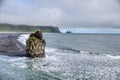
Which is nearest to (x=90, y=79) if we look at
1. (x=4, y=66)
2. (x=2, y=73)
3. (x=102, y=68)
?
(x=102, y=68)

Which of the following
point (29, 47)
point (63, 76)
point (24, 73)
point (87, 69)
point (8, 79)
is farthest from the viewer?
point (29, 47)

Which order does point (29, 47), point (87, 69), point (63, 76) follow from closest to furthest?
point (63, 76), point (87, 69), point (29, 47)

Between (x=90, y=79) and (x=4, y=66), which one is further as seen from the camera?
(x=4, y=66)

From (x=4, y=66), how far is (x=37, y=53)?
11.3 meters

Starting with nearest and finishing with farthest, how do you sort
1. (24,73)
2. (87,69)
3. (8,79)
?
1. (8,79)
2. (24,73)
3. (87,69)

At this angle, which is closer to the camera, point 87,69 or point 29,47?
point 87,69

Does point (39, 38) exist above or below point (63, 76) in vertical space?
above

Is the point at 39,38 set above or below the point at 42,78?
above

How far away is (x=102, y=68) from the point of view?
3756 centimetres

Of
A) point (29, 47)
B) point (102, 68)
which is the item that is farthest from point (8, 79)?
point (29, 47)

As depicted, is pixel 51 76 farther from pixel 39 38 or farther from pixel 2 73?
pixel 39 38

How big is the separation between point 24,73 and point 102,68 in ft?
39.9

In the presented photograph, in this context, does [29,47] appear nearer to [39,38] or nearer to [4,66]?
[39,38]

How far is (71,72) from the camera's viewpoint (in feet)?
111
